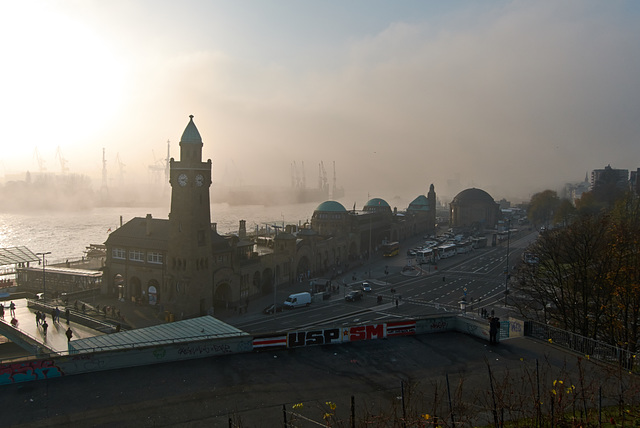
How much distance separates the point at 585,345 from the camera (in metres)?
22.8

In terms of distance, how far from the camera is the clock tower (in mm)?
47094

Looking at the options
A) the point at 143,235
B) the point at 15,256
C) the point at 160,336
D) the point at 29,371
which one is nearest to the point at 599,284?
the point at 160,336

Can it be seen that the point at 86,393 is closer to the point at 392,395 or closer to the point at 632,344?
the point at 392,395

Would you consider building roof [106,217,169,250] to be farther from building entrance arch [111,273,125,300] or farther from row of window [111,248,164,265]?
building entrance arch [111,273,125,300]

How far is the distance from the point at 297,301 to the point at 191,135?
65.7 feet

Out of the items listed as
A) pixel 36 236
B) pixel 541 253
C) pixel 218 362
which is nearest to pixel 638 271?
pixel 541 253

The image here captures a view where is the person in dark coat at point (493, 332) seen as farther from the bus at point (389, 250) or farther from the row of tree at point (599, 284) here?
the bus at point (389, 250)

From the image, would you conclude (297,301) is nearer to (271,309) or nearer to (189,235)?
(271,309)

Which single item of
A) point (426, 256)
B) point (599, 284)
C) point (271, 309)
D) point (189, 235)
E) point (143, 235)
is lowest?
point (271, 309)

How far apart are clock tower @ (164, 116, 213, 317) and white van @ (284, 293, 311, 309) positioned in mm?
8278

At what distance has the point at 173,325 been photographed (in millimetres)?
25094

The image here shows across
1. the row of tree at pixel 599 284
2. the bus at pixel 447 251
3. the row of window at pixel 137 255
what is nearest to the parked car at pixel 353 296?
the row of tree at pixel 599 284

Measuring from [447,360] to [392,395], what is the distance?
498 cm

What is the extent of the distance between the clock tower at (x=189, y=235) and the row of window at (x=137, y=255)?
305cm
